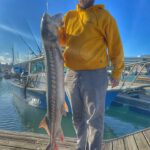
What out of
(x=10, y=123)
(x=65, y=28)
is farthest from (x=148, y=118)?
(x=65, y=28)

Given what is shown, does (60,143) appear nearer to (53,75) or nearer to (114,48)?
(53,75)

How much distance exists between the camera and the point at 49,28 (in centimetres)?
273

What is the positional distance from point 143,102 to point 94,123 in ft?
36.9

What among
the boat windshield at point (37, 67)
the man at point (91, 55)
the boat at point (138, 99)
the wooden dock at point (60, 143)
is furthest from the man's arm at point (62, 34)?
the boat at point (138, 99)

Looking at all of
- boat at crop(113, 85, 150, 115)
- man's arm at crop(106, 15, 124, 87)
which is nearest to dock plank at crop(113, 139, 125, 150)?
man's arm at crop(106, 15, 124, 87)

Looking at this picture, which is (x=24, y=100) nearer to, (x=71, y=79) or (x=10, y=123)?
(x=10, y=123)

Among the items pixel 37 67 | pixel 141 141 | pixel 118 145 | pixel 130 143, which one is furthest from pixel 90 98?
pixel 37 67

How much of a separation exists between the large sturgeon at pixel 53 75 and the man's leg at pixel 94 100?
0.29 meters

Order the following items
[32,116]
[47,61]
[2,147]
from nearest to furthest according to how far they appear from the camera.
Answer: [47,61]
[2,147]
[32,116]

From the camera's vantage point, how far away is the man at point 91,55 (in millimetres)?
2943

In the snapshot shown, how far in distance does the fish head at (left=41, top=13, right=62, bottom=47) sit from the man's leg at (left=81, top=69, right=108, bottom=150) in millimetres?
542

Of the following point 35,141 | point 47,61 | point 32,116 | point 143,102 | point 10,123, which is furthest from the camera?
point 143,102

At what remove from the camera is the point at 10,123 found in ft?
36.2

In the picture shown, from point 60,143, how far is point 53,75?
1.83 metres
